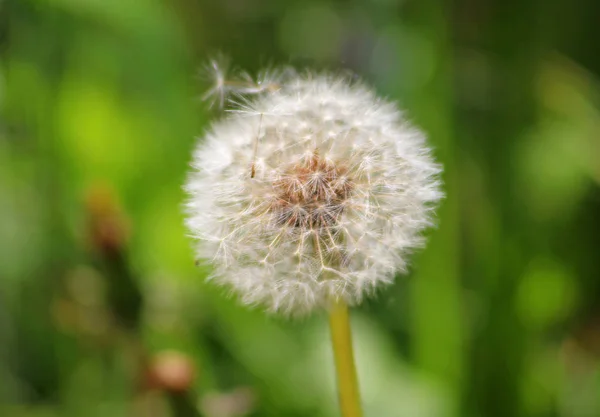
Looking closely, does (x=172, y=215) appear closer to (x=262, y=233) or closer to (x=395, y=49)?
(x=395, y=49)

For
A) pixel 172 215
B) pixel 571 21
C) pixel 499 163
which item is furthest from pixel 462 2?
pixel 172 215

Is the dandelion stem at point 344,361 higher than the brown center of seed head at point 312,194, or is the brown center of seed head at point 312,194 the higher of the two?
the brown center of seed head at point 312,194

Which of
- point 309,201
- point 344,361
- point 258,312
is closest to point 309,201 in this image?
point 309,201

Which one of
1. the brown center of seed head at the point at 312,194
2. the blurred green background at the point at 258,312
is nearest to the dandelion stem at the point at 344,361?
the brown center of seed head at the point at 312,194

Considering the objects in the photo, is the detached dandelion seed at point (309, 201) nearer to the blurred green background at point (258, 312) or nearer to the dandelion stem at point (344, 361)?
the dandelion stem at point (344, 361)

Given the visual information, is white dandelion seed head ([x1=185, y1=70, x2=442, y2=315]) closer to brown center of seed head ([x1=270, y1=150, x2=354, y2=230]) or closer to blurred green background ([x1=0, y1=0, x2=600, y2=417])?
brown center of seed head ([x1=270, y1=150, x2=354, y2=230])

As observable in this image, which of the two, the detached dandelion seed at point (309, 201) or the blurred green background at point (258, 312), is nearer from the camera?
the detached dandelion seed at point (309, 201)

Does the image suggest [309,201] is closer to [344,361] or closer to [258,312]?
[344,361]
